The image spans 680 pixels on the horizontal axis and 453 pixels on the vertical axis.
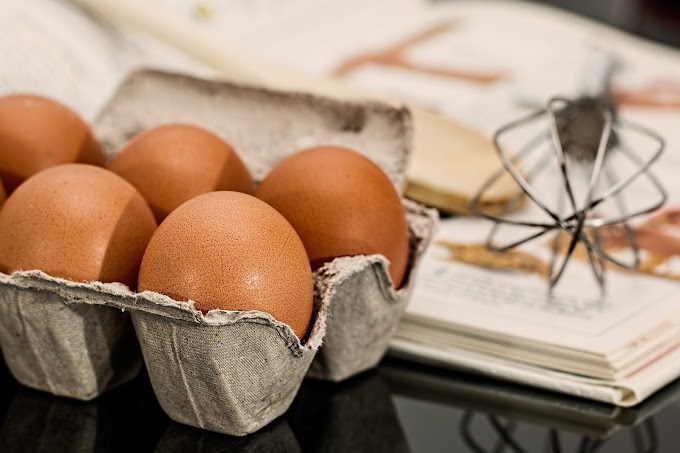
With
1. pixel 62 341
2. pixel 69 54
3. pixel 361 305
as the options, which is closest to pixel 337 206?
pixel 361 305

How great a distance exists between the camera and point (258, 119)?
76 cm

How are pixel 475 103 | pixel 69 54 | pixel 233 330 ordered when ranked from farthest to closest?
pixel 475 103 → pixel 69 54 → pixel 233 330

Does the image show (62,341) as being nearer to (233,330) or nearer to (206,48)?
(233,330)

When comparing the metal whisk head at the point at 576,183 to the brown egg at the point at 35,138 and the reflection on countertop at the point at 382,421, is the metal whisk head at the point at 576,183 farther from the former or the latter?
the brown egg at the point at 35,138

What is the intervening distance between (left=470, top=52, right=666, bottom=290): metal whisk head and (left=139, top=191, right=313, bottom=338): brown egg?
0.26m

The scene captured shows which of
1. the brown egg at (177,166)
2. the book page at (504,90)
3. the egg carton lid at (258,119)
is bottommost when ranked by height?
the book page at (504,90)

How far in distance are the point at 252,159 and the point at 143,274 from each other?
0.69 ft

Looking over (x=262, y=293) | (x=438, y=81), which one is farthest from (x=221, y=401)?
(x=438, y=81)

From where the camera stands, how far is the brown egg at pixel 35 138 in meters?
0.66

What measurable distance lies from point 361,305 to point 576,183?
492 mm

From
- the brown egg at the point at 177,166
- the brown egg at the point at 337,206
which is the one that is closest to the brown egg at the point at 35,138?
the brown egg at the point at 177,166

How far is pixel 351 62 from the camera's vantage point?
1.33 meters

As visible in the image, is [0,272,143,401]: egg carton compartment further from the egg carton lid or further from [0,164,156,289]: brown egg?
the egg carton lid

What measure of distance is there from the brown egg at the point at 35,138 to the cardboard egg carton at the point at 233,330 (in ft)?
0.19
